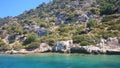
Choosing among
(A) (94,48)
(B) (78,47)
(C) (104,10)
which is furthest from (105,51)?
(C) (104,10)

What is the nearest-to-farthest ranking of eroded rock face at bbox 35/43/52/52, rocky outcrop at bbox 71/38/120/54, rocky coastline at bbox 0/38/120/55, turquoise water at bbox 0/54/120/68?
turquoise water at bbox 0/54/120/68 → rocky outcrop at bbox 71/38/120/54 → rocky coastline at bbox 0/38/120/55 → eroded rock face at bbox 35/43/52/52

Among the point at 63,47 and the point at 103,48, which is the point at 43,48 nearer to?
the point at 63,47

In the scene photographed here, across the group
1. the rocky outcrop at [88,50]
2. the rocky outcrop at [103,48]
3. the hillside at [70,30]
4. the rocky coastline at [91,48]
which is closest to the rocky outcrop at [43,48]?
the rocky coastline at [91,48]

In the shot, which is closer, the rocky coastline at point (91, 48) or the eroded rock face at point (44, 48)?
the rocky coastline at point (91, 48)

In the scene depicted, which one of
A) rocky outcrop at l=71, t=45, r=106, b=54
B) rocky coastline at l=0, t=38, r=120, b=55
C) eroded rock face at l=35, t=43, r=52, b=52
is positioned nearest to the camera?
rocky coastline at l=0, t=38, r=120, b=55

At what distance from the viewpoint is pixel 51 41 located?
8106 centimetres

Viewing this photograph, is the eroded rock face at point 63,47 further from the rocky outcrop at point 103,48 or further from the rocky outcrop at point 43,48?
the rocky outcrop at point 43,48

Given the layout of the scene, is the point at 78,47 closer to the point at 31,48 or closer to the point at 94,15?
the point at 31,48

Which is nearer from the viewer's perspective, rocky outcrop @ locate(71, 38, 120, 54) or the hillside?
rocky outcrop @ locate(71, 38, 120, 54)

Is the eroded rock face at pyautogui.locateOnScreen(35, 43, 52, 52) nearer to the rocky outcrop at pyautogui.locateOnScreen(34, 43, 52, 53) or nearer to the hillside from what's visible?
the rocky outcrop at pyautogui.locateOnScreen(34, 43, 52, 53)

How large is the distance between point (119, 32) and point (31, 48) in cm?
2956

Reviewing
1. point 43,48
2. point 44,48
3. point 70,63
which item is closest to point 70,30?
point 43,48

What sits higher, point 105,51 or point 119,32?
point 119,32

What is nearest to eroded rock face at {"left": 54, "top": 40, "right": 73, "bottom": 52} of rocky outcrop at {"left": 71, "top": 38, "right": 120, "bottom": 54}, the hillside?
rocky outcrop at {"left": 71, "top": 38, "right": 120, "bottom": 54}
